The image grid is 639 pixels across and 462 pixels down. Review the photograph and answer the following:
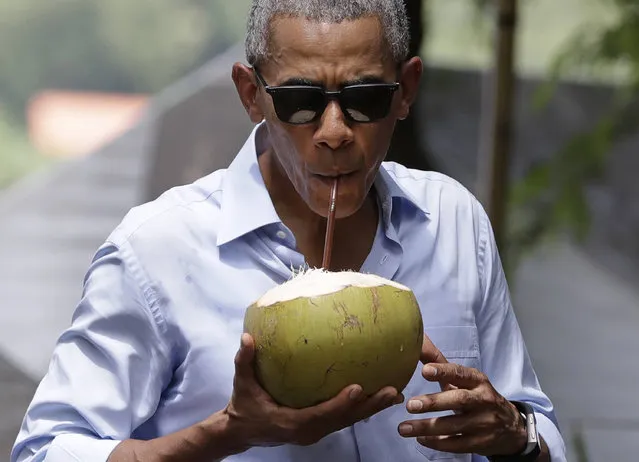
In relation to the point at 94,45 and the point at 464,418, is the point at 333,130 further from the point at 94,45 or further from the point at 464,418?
the point at 94,45

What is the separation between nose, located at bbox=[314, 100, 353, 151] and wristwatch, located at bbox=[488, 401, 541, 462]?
568 mm

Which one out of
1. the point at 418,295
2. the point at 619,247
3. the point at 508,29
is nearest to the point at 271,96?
the point at 418,295

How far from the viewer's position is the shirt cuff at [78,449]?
2191 mm

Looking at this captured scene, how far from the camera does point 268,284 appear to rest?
7.72ft

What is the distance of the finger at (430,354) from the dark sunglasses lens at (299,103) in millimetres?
420

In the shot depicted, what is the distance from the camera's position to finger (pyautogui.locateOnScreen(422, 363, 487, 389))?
2.08m

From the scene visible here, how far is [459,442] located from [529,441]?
8.4 inches

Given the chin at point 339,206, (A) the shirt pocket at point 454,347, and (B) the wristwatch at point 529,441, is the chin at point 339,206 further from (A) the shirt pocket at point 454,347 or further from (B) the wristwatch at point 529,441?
(B) the wristwatch at point 529,441

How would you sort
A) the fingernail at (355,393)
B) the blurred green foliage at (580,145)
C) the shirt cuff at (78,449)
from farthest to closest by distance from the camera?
the blurred green foliage at (580,145)
the shirt cuff at (78,449)
the fingernail at (355,393)

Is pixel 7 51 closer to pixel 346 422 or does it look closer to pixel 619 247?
pixel 619 247

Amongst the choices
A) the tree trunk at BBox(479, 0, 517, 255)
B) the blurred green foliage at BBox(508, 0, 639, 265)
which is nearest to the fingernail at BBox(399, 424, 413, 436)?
the tree trunk at BBox(479, 0, 517, 255)

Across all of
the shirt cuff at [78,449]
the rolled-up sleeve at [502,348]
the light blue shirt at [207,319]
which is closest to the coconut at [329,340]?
the light blue shirt at [207,319]

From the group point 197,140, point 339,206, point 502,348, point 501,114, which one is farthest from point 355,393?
point 197,140

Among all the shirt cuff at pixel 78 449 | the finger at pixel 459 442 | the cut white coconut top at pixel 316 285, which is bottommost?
the finger at pixel 459 442
